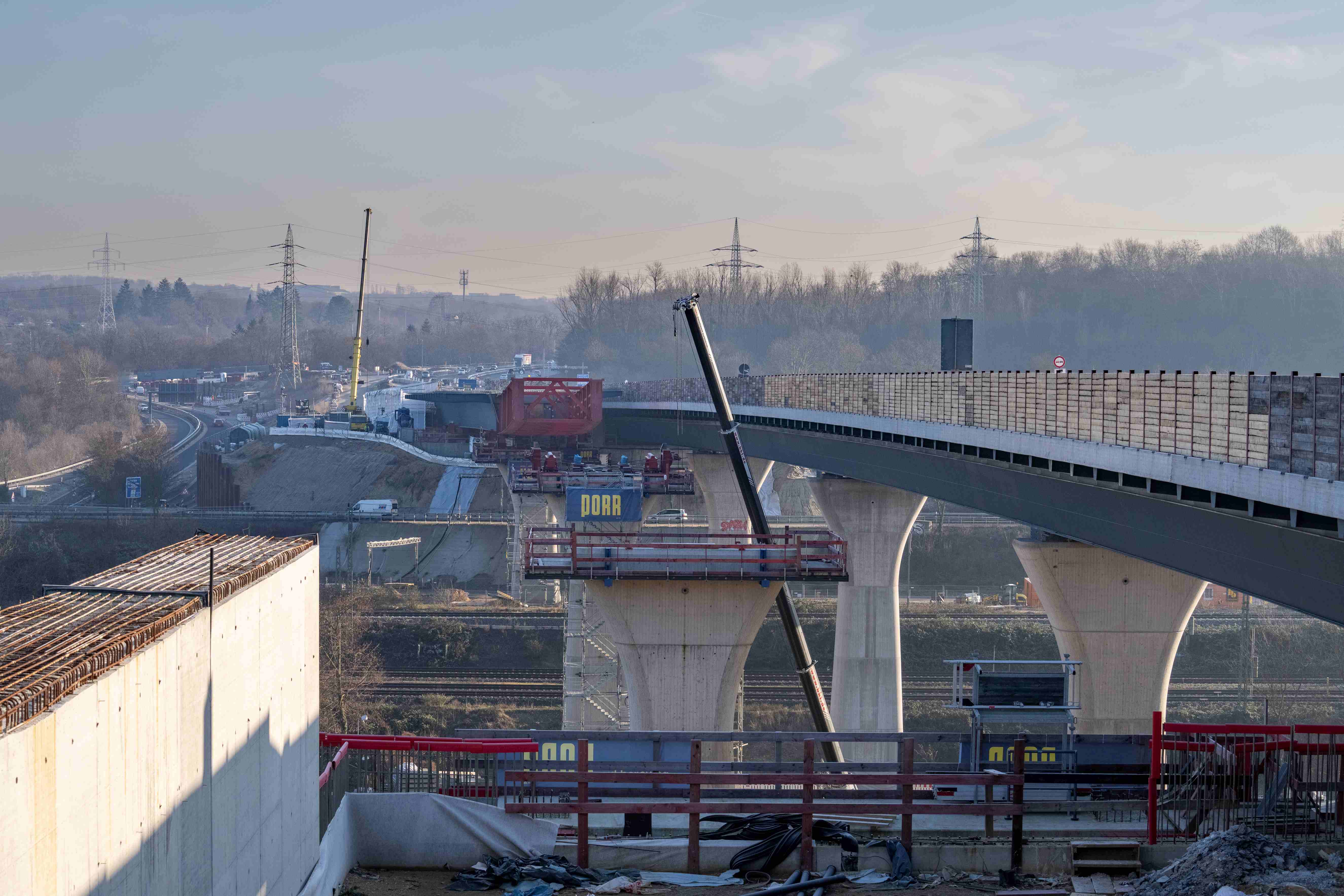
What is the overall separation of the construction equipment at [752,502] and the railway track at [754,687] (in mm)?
21623

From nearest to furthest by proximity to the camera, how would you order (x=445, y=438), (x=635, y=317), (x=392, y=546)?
(x=392, y=546)
(x=445, y=438)
(x=635, y=317)

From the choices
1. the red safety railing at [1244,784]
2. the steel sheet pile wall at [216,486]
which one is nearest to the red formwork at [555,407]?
the steel sheet pile wall at [216,486]

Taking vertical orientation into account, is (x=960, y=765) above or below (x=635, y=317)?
below

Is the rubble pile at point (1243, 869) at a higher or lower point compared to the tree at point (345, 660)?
higher

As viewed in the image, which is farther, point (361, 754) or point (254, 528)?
point (254, 528)

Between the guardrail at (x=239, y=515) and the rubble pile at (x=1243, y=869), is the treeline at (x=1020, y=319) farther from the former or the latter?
the rubble pile at (x=1243, y=869)

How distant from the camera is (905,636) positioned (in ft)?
216

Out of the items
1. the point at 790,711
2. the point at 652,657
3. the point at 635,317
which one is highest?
the point at 635,317

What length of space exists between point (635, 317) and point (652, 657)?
166828mm

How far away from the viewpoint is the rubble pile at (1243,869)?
11898 millimetres

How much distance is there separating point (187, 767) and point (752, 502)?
86.1 ft

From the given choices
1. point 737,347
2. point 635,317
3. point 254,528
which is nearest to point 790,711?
point 254,528

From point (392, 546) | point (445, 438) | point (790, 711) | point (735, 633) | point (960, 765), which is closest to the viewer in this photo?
point (960, 765)

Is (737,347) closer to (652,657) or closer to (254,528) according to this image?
(254,528)
